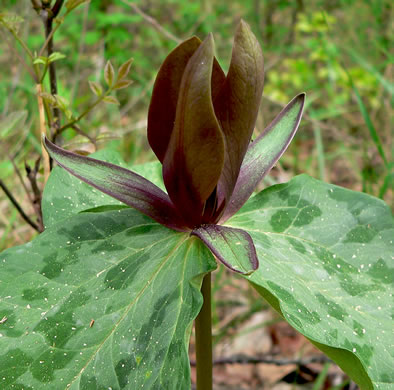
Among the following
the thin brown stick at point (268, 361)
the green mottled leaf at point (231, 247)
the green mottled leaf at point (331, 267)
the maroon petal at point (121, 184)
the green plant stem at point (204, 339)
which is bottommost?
the thin brown stick at point (268, 361)

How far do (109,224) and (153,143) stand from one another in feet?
0.55

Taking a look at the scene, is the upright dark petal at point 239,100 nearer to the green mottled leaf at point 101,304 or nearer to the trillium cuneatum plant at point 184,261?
the trillium cuneatum plant at point 184,261

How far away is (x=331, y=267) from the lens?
2.90 feet

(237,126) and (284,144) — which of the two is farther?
(284,144)

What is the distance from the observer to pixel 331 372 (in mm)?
1868

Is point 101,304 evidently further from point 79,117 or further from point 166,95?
point 79,117

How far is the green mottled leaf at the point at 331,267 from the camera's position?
30.7 inches

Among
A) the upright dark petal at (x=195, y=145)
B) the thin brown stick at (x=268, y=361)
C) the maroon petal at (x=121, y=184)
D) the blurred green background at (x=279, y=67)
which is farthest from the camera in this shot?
the blurred green background at (x=279, y=67)

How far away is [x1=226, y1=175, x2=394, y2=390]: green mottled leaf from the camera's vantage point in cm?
78

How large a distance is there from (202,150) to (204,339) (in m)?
0.38

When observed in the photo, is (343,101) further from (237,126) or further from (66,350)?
(66,350)

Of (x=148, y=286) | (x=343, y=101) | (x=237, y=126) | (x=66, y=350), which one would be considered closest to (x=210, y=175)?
(x=237, y=126)

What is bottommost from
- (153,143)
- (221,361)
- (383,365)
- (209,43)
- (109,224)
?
(221,361)

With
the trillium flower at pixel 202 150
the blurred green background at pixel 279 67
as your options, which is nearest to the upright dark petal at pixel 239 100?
the trillium flower at pixel 202 150
